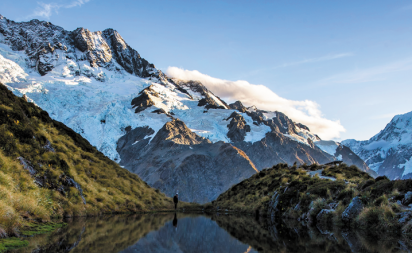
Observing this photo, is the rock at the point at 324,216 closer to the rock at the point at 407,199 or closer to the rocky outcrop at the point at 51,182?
the rock at the point at 407,199

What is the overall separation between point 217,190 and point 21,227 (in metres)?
183

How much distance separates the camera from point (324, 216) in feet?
61.3

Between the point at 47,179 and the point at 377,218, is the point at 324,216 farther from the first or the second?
the point at 47,179

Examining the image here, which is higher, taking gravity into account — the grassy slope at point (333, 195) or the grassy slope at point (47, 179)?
the grassy slope at point (47, 179)

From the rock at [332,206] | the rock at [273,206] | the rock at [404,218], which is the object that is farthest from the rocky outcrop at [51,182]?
the rock at [404,218]

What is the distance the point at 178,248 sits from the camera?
31.1 feet

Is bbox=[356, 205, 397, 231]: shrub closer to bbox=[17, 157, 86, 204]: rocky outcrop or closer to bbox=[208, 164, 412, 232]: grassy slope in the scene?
bbox=[208, 164, 412, 232]: grassy slope

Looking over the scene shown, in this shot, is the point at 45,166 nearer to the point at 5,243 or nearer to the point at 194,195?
the point at 5,243

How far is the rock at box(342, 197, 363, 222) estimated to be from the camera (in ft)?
53.7

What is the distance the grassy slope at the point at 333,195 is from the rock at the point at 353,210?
301mm

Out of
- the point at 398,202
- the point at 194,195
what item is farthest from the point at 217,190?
the point at 398,202

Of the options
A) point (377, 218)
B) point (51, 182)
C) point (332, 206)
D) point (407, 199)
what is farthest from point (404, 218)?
point (51, 182)

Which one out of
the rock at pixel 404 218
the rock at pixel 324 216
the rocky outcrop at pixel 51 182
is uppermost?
the rocky outcrop at pixel 51 182

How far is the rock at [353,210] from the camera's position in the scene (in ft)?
53.7
